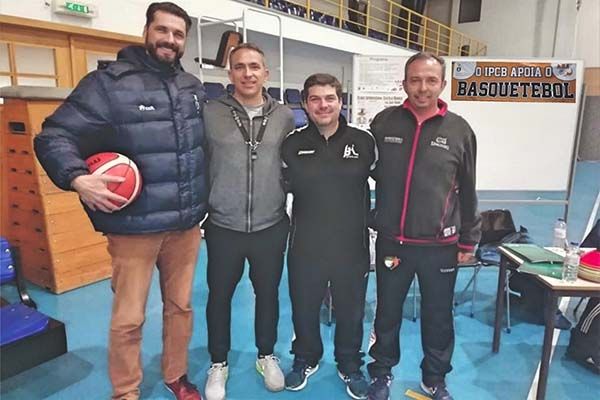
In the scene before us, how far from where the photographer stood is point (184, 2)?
18.3ft

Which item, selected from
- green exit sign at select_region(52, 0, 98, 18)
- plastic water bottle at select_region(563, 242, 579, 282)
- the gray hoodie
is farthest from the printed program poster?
green exit sign at select_region(52, 0, 98, 18)

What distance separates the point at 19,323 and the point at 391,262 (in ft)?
6.29

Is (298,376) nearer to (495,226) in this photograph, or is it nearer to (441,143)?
(441,143)

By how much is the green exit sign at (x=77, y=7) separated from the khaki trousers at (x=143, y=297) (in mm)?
3253

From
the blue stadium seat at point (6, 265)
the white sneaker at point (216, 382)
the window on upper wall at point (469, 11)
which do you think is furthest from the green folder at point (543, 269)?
the window on upper wall at point (469, 11)

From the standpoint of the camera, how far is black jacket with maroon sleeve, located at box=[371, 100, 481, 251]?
6.45 ft

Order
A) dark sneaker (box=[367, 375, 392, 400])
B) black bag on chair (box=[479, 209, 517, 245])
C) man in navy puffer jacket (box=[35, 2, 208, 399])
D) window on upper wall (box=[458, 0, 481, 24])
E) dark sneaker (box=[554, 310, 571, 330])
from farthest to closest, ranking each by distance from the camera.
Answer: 1. window on upper wall (box=[458, 0, 481, 24])
2. black bag on chair (box=[479, 209, 517, 245])
3. dark sneaker (box=[554, 310, 571, 330])
4. dark sneaker (box=[367, 375, 392, 400])
5. man in navy puffer jacket (box=[35, 2, 208, 399])

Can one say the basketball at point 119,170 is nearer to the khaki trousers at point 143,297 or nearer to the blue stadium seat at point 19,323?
the khaki trousers at point 143,297

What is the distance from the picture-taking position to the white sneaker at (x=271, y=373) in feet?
7.49

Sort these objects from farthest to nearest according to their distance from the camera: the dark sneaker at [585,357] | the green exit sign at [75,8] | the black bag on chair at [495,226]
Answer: the green exit sign at [75,8] → the black bag on chair at [495,226] → the dark sneaker at [585,357]

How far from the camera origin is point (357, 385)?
2.23 meters

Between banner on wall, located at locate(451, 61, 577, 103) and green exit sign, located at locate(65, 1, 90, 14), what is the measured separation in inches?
138

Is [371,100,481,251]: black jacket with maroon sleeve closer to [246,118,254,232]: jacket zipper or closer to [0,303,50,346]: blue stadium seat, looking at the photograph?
[246,118,254,232]: jacket zipper

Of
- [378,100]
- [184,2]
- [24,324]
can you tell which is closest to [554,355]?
[378,100]
